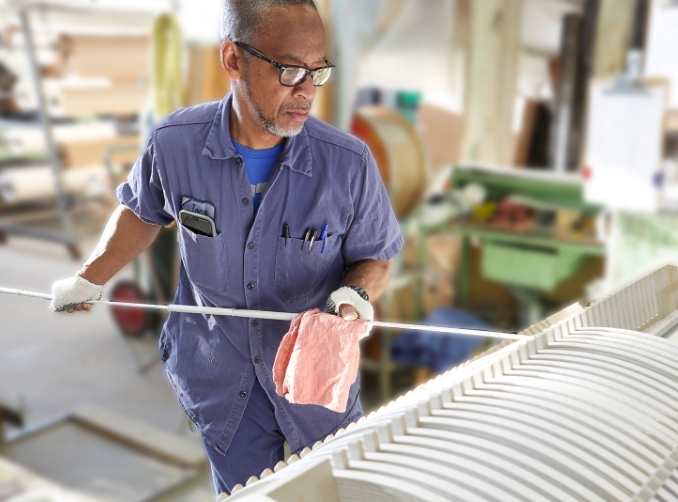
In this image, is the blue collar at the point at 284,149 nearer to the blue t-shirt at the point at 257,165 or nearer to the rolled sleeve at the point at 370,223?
the blue t-shirt at the point at 257,165

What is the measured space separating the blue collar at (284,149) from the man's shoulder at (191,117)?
0.20 feet

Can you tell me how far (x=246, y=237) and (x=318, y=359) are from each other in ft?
1.21

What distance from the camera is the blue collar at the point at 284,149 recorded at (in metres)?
1.75

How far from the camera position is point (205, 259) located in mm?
1801

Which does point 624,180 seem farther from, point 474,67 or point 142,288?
point 142,288

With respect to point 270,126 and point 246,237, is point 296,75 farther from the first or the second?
point 246,237

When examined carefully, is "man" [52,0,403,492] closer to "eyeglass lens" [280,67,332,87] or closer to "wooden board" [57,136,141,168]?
"eyeglass lens" [280,67,332,87]

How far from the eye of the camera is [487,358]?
1467 mm

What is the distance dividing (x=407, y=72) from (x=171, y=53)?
1.68 m

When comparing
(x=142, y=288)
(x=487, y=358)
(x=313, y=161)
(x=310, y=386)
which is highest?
(x=313, y=161)

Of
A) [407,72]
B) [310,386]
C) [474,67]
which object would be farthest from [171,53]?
[310,386]

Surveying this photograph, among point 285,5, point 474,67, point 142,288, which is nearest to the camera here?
point 285,5

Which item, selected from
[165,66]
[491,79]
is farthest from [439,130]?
[165,66]

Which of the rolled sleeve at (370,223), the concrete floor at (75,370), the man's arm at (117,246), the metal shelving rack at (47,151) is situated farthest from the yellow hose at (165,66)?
the rolled sleeve at (370,223)
